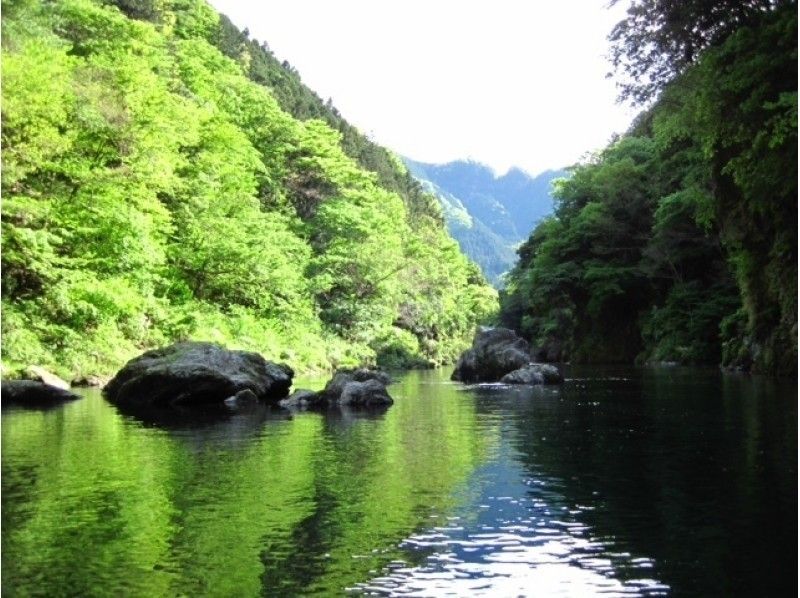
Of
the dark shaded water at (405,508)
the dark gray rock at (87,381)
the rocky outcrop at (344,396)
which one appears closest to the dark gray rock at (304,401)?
the rocky outcrop at (344,396)

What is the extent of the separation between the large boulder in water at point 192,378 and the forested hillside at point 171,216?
411 cm

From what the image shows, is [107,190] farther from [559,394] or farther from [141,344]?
[559,394]

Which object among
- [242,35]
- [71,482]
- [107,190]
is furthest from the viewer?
[242,35]

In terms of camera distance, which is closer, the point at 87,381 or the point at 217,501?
the point at 217,501

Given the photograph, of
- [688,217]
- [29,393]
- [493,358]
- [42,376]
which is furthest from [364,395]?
[688,217]

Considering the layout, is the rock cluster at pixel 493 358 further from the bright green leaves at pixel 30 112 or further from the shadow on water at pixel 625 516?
the bright green leaves at pixel 30 112

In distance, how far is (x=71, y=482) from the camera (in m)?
10.8

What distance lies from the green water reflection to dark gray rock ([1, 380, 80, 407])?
5245mm

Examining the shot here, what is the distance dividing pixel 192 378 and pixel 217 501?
1373 centimetres

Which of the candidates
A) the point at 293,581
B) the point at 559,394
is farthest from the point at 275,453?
the point at 559,394

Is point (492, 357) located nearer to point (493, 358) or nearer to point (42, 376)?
point (493, 358)

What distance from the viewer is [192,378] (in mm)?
22938

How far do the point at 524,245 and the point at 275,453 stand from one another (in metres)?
71.7

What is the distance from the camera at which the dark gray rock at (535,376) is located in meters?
31.0
